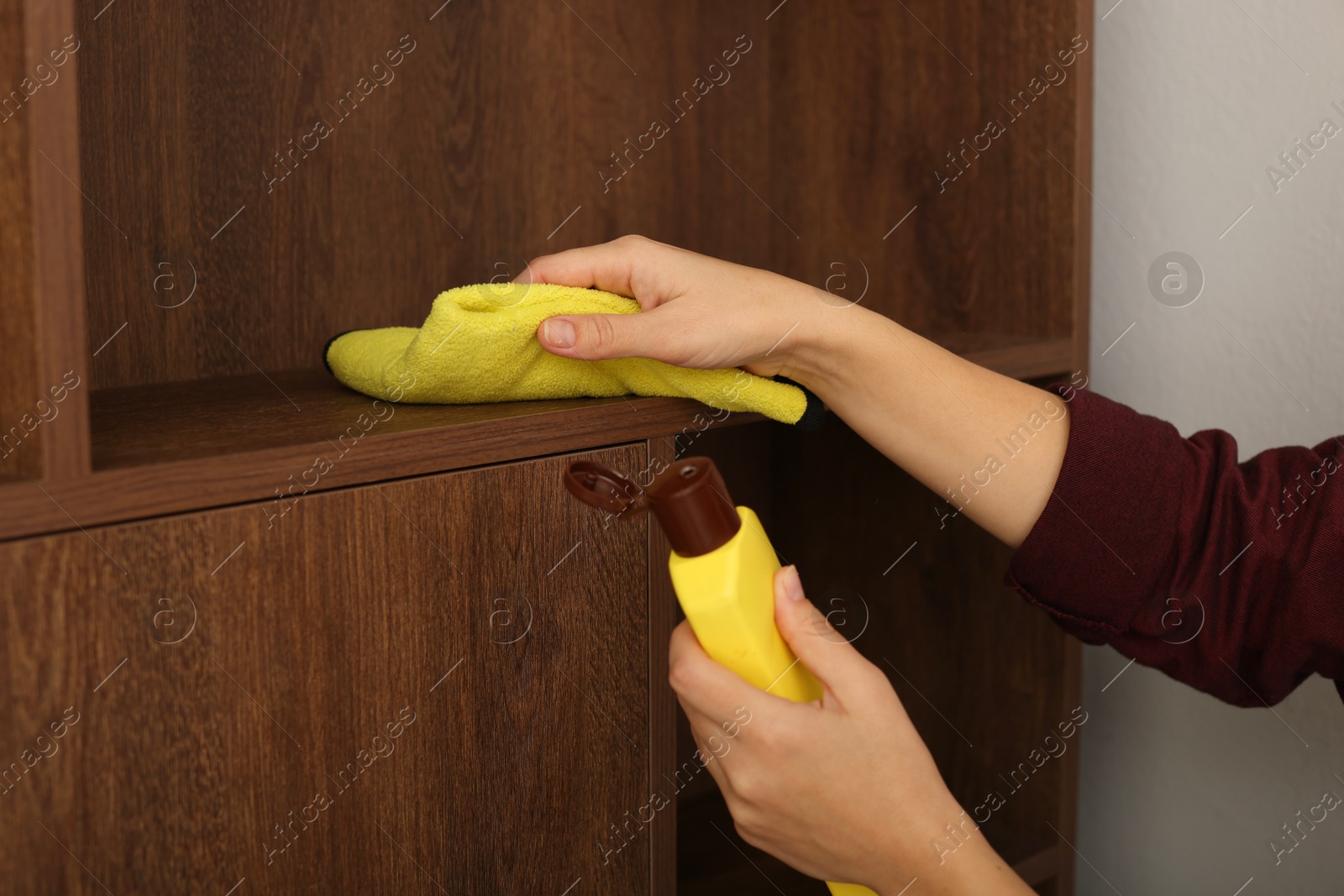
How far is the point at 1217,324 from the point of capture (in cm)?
104

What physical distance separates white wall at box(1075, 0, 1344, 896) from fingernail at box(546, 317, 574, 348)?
0.69 metres

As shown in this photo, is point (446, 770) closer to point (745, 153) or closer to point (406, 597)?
point (406, 597)

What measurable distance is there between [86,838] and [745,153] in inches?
38.5

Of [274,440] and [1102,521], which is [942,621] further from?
[274,440]

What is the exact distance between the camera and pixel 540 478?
67 centimetres

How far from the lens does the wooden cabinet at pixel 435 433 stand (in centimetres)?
51

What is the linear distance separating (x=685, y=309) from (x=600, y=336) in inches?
2.6

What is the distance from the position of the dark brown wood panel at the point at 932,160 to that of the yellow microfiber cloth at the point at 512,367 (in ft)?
1.35

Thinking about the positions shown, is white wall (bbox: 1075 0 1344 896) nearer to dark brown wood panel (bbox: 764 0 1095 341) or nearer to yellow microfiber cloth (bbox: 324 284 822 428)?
dark brown wood panel (bbox: 764 0 1095 341)

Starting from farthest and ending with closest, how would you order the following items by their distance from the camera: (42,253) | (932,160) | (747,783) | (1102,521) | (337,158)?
1. (932,160)
2. (337,158)
3. (1102,521)
4. (747,783)
5. (42,253)

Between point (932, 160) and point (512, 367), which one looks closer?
point (512, 367)

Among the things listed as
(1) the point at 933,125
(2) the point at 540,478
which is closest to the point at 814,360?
(2) the point at 540,478

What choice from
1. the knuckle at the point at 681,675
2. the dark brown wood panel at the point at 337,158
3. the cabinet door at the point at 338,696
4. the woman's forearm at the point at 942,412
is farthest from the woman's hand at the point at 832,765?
the dark brown wood panel at the point at 337,158

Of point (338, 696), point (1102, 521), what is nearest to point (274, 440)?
point (338, 696)
